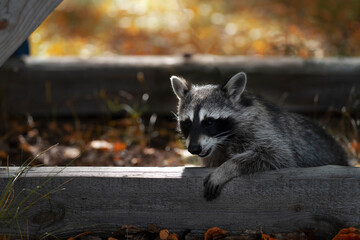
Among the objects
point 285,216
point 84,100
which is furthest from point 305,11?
point 285,216

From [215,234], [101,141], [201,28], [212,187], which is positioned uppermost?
[212,187]

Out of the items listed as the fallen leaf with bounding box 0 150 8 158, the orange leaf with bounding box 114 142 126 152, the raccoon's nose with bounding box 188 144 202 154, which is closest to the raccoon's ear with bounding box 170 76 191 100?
the raccoon's nose with bounding box 188 144 202 154

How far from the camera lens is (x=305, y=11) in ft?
31.2

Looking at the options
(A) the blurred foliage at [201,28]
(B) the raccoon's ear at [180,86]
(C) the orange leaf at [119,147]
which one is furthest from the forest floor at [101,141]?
(A) the blurred foliage at [201,28]

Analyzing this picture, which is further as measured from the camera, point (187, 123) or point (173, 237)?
point (187, 123)

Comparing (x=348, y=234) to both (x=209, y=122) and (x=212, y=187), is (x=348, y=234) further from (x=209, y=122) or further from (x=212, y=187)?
(x=209, y=122)

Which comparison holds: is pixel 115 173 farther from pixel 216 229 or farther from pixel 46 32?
pixel 46 32

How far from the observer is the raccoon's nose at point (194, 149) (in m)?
2.97

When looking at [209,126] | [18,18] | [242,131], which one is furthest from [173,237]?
[18,18]

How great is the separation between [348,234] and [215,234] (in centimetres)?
77

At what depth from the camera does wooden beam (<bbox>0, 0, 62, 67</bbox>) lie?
266cm

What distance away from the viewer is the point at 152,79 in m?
5.24

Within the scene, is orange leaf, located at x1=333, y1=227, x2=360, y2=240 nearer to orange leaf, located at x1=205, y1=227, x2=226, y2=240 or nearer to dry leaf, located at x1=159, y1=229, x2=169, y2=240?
orange leaf, located at x1=205, y1=227, x2=226, y2=240

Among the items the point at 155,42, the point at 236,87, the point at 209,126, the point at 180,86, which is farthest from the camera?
the point at 155,42
